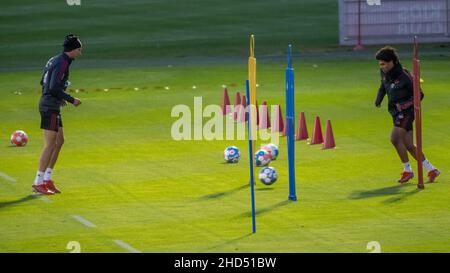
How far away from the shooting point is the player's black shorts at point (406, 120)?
2055cm

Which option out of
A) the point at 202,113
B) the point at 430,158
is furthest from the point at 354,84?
the point at 430,158

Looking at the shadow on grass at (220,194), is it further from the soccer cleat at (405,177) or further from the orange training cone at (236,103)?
the orange training cone at (236,103)

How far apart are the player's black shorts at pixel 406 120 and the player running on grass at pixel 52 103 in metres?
5.41

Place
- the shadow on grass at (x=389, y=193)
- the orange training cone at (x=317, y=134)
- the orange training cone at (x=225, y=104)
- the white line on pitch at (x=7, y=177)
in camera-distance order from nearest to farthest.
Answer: the shadow on grass at (x=389, y=193) → the white line on pitch at (x=7, y=177) → the orange training cone at (x=317, y=134) → the orange training cone at (x=225, y=104)

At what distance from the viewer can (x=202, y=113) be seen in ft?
98.2

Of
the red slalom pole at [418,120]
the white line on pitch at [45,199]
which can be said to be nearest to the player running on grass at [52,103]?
the white line on pitch at [45,199]

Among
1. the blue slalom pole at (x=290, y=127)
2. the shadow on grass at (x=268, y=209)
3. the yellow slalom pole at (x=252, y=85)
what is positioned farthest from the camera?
the blue slalom pole at (x=290, y=127)

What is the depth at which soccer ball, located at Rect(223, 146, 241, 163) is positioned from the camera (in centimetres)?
2280

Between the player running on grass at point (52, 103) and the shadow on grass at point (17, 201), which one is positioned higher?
the player running on grass at point (52, 103)

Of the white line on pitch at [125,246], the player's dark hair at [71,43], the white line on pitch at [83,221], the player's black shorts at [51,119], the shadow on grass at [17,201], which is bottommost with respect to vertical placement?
the white line on pitch at [125,246]

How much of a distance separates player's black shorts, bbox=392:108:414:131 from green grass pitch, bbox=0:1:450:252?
98 cm

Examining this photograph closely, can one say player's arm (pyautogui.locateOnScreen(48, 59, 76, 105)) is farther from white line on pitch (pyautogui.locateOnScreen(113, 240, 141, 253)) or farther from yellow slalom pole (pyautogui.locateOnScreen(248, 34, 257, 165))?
white line on pitch (pyautogui.locateOnScreen(113, 240, 141, 253))

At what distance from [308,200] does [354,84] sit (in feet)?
52.5
